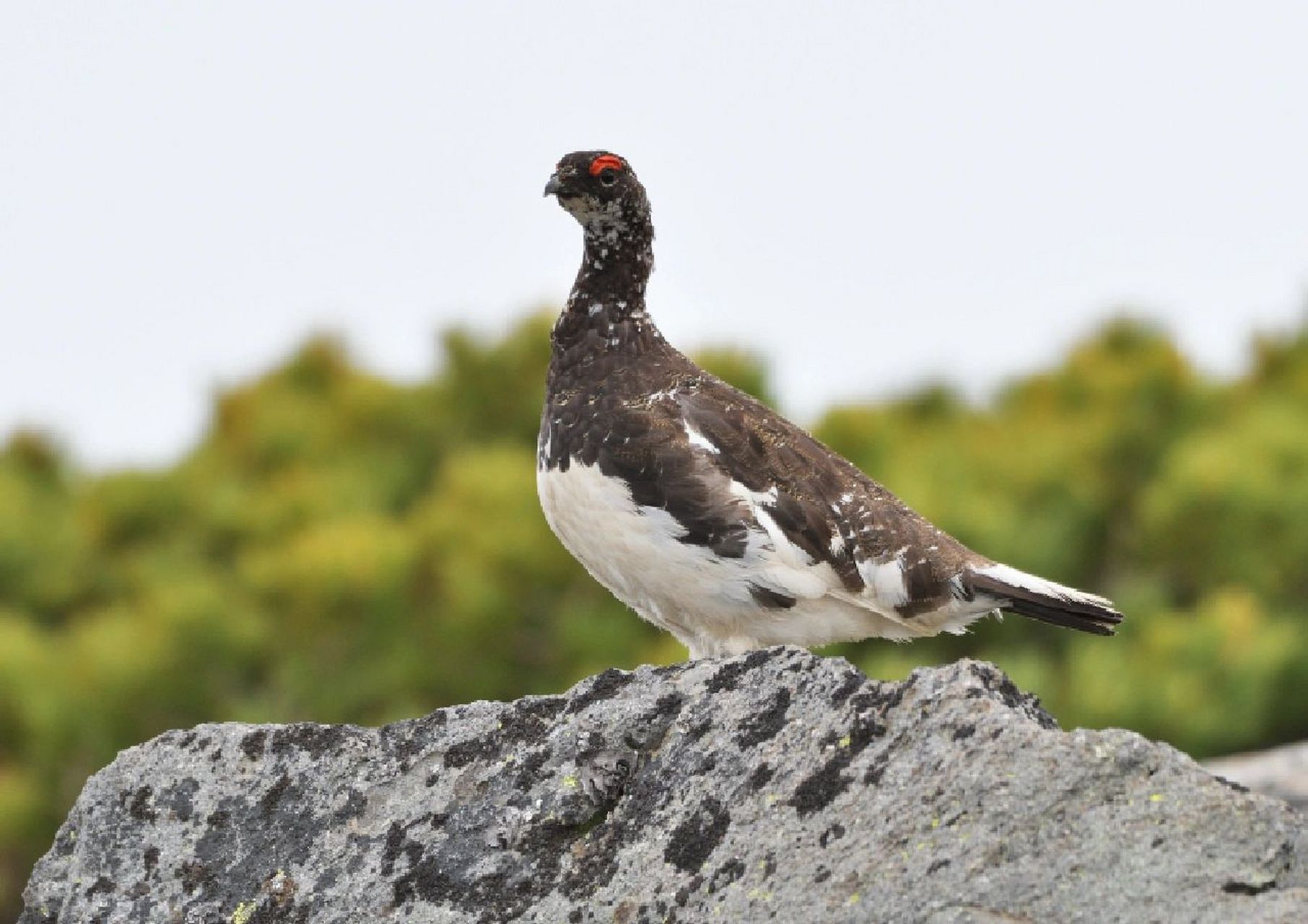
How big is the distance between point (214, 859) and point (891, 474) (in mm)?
9633

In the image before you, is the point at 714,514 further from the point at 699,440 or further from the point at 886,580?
the point at 886,580

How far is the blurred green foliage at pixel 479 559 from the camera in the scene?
11602 millimetres

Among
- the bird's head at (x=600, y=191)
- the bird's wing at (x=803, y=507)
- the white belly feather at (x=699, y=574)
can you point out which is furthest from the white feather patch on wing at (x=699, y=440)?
the bird's head at (x=600, y=191)

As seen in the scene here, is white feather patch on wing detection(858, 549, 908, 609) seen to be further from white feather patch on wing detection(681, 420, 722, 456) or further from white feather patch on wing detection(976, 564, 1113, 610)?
white feather patch on wing detection(681, 420, 722, 456)

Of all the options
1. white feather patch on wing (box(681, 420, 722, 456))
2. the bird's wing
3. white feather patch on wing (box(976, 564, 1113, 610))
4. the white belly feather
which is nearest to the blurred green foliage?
white feather patch on wing (box(976, 564, 1113, 610))

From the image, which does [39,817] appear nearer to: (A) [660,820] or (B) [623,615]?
(B) [623,615]

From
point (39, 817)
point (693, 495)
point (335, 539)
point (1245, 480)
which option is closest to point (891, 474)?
point (1245, 480)

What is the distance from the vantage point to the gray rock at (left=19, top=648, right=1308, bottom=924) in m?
3.21

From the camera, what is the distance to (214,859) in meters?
3.98

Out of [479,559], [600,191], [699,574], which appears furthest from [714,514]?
[479,559]

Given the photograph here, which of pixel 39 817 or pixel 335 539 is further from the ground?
pixel 335 539

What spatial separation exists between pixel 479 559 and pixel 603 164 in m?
6.33

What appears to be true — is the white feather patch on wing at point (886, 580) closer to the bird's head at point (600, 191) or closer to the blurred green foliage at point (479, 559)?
the bird's head at point (600, 191)

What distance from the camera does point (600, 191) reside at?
5762 mm
